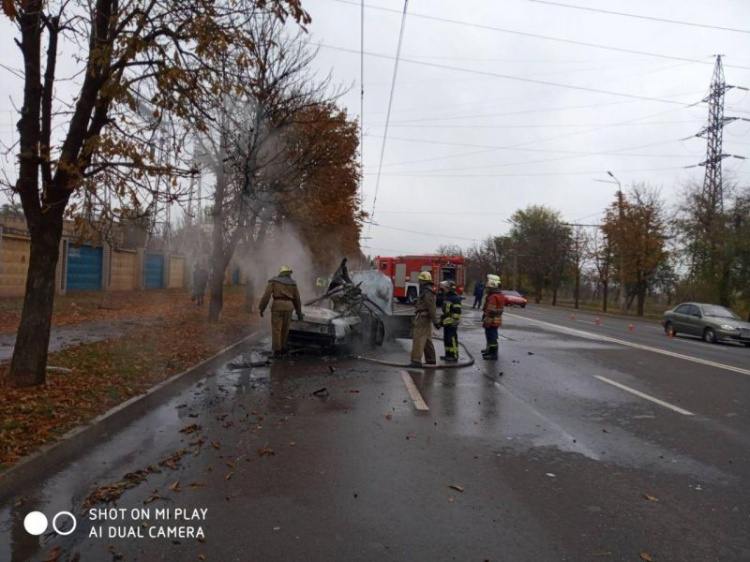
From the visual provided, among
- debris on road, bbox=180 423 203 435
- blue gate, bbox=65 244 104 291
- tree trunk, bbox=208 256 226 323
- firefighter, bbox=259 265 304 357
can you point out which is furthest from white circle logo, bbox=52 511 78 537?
blue gate, bbox=65 244 104 291

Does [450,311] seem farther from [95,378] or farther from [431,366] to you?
[95,378]

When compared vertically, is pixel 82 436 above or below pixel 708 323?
below

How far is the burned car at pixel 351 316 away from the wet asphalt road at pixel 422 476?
7.08ft

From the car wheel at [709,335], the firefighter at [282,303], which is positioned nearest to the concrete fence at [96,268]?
the firefighter at [282,303]

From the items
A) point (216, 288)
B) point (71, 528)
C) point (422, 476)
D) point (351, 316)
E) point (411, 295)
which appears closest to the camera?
point (71, 528)

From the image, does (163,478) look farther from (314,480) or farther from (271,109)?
(271,109)

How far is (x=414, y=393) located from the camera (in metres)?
8.63

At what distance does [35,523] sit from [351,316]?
904cm

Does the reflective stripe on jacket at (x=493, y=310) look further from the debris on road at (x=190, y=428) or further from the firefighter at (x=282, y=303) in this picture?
the debris on road at (x=190, y=428)

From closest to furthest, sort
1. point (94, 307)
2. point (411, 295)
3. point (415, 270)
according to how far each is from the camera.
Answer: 1. point (94, 307)
2. point (411, 295)
3. point (415, 270)

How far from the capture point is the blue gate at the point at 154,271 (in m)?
28.2

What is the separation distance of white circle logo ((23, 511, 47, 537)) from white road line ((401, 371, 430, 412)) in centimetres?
451

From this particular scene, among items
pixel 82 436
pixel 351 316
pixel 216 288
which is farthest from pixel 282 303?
pixel 216 288

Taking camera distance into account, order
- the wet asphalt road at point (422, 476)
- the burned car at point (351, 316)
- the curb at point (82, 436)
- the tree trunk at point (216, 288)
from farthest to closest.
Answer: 1. the tree trunk at point (216, 288)
2. the burned car at point (351, 316)
3. the curb at point (82, 436)
4. the wet asphalt road at point (422, 476)
